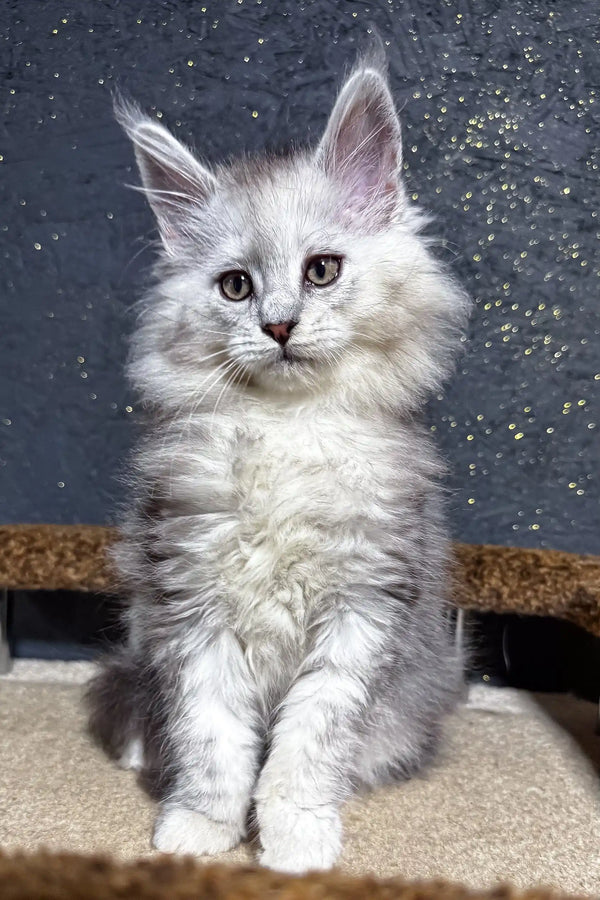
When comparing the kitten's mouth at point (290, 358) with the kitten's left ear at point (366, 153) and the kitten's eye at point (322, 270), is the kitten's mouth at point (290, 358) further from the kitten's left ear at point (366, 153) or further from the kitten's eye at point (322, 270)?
the kitten's left ear at point (366, 153)

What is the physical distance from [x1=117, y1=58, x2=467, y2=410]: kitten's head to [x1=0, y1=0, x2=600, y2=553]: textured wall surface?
1.69 feet

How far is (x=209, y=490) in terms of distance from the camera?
118 cm

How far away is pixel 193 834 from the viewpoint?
1112 millimetres

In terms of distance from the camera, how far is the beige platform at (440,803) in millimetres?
1133

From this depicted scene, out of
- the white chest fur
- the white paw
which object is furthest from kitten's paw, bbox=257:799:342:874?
the white paw

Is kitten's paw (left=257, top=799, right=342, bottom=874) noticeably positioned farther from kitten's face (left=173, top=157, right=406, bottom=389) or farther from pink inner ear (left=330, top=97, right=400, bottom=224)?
pink inner ear (left=330, top=97, right=400, bottom=224)

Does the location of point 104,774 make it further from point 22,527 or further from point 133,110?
point 133,110

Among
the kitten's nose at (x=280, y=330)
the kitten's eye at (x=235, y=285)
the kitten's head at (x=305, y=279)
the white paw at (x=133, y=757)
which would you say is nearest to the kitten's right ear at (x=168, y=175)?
the kitten's head at (x=305, y=279)

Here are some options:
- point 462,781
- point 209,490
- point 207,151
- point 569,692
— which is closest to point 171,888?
point 209,490

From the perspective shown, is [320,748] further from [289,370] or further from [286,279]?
[286,279]

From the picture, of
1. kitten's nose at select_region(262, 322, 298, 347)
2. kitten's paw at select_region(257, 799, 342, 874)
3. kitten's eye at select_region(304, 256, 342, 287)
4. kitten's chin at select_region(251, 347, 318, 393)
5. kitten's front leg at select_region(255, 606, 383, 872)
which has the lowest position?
kitten's paw at select_region(257, 799, 342, 874)

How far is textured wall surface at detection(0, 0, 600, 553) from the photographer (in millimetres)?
1853

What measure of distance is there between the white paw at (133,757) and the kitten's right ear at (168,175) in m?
0.85

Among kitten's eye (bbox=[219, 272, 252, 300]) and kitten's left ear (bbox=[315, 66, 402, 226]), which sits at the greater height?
kitten's left ear (bbox=[315, 66, 402, 226])
